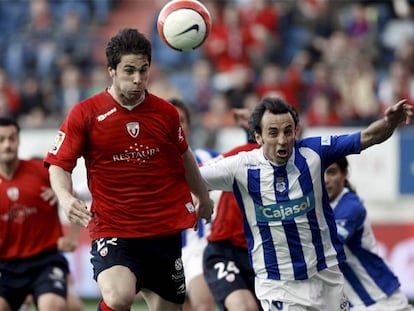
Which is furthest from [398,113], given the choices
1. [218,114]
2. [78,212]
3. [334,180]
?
[218,114]

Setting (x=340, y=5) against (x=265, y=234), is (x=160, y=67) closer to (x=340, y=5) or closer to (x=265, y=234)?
(x=340, y=5)

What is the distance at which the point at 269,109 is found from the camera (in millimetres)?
7340

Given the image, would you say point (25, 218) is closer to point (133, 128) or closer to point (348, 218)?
point (133, 128)

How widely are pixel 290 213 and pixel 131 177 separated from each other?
1.10 meters

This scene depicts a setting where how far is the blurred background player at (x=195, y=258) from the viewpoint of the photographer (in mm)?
9523

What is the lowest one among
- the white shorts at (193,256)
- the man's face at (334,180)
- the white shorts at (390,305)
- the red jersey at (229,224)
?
the white shorts at (390,305)

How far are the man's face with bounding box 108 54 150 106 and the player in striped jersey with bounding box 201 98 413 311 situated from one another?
860 millimetres

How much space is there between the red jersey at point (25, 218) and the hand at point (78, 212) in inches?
110

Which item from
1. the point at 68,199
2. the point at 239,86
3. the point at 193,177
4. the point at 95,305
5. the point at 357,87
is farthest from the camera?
the point at 239,86

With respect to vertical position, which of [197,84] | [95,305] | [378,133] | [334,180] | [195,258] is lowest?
[95,305]

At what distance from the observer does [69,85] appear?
17.2 metres

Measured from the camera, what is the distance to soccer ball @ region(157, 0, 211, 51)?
Result: 7652 millimetres

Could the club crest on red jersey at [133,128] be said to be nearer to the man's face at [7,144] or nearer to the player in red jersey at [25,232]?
the player in red jersey at [25,232]

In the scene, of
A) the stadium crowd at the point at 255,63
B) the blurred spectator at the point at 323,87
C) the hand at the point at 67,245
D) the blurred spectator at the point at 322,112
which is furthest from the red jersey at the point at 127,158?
the blurred spectator at the point at 323,87
